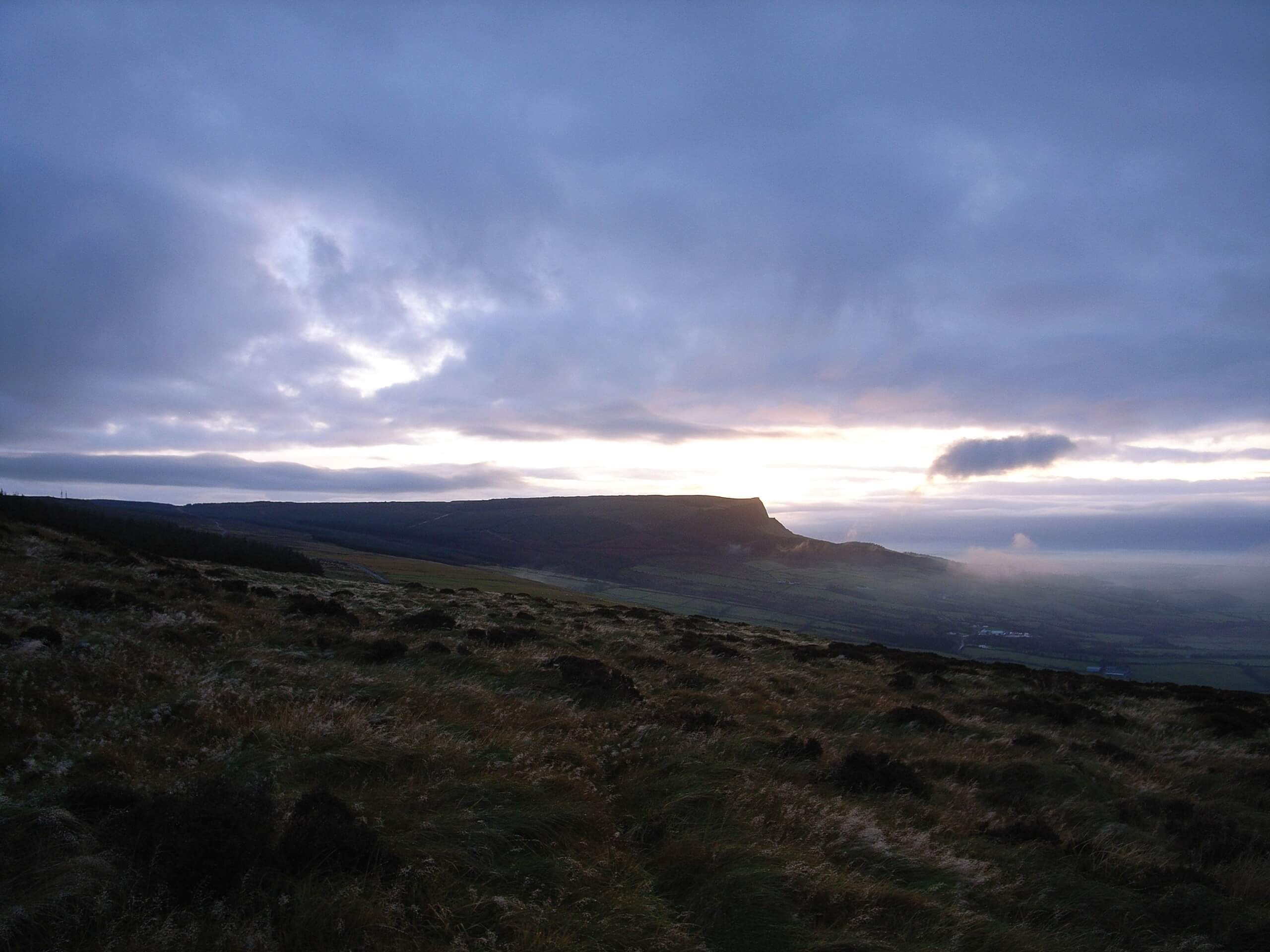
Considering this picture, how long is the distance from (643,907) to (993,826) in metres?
6.12

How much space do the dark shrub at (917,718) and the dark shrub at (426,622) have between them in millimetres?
13136

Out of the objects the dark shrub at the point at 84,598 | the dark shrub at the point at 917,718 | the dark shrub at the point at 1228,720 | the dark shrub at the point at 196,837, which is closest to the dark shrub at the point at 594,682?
the dark shrub at the point at 917,718

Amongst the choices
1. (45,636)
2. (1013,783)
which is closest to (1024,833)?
(1013,783)

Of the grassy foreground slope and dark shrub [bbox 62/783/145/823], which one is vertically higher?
dark shrub [bbox 62/783/145/823]

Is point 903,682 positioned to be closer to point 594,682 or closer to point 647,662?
point 647,662

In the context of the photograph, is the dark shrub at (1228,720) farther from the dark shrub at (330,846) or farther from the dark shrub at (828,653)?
the dark shrub at (330,846)

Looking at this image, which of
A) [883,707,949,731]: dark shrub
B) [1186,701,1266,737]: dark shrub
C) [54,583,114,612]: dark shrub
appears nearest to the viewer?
[54,583,114,612]: dark shrub

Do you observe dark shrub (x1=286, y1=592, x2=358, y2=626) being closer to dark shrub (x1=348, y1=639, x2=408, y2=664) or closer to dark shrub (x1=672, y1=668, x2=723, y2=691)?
dark shrub (x1=348, y1=639, x2=408, y2=664)

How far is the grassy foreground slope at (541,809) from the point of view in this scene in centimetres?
491

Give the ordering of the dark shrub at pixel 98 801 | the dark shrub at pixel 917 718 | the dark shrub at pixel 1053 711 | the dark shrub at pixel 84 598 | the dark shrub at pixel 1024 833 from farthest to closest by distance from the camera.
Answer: the dark shrub at pixel 1053 711 → the dark shrub at pixel 917 718 → the dark shrub at pixel 84 598 → the dark shrub at pixel 1024 833 → the dark shrub at pixel 98 801

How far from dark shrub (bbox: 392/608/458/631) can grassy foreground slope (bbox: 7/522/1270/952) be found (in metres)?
4.05

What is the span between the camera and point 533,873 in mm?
5770

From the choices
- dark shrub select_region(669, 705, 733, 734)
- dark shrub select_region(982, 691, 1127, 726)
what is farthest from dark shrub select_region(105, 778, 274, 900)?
dark shrub select_region(982, 691, 1127, 726)

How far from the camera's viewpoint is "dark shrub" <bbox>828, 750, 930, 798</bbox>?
9.73 meters
